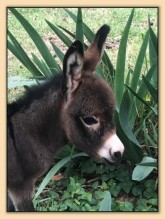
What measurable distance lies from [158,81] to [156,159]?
0.43 meters

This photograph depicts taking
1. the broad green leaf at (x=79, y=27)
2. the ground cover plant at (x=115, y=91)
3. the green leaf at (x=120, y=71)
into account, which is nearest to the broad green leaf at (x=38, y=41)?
the ground cover plant at (x=115, y=91)

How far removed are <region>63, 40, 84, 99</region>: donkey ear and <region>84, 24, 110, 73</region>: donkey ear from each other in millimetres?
117

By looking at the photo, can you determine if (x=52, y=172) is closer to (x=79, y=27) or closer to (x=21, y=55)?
(x=21, y=55)

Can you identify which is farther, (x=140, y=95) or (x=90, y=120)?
(x=140, y=95)

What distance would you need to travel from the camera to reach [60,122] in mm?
3035

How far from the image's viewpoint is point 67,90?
2.96 metres

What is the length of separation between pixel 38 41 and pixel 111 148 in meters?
0.85

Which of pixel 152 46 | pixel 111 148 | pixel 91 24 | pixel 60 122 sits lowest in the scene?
pixel 111 148

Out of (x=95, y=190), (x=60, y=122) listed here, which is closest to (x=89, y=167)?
(x=95, y=190)

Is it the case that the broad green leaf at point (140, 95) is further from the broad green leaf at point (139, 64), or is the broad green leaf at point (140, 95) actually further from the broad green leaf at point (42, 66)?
the broad green leaf at point (42, 66)

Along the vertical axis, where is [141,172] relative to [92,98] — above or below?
below

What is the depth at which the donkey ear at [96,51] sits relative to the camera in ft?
9.91

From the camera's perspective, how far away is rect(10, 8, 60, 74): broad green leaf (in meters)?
3.30

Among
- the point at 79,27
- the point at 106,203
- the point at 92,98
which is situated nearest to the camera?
the point at 92,98
